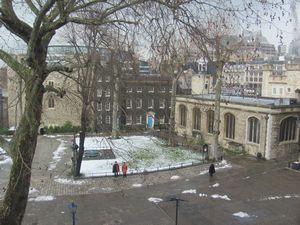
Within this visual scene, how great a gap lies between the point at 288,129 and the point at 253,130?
2.87 meters

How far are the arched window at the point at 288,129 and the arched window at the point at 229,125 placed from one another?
4437 mm

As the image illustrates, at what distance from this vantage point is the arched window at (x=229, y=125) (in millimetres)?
32278

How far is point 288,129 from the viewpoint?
97.5 ft

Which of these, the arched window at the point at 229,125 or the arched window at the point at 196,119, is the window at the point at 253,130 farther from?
the arched window at the point at 196,119

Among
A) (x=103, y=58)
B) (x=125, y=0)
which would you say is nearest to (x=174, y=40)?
(x=125, y=0)

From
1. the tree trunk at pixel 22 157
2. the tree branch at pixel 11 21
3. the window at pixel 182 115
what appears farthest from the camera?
the window at pixel 182 115

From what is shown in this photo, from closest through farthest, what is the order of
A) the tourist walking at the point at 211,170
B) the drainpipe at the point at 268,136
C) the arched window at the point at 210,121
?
the tourist walking at the point at 211,170
the drainpipe at the point at 268,136
the arched window at the point at 210,121

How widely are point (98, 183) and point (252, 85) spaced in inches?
3265

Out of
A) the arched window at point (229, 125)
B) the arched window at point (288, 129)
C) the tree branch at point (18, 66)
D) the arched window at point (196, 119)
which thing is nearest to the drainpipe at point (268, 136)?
the arched window at point (288, 129)

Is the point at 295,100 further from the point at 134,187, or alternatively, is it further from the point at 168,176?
the point at 134,187

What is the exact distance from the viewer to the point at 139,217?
53.7 feet

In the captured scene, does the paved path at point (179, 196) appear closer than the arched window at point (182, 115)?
Yes

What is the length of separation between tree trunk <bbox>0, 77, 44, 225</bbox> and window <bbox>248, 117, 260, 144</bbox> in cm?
2536

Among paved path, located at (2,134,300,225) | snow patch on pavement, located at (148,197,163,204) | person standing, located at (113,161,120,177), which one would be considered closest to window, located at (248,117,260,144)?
paved path, located at (2,134,300,225)
